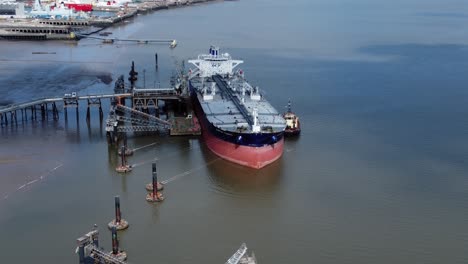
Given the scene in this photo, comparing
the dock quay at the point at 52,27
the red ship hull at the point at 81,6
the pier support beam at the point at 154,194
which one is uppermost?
the red ship hull at the point at 81,6

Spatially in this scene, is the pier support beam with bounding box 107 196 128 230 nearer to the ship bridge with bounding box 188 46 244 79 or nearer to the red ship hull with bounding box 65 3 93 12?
the ship bridge with bounding box 188 46 244 79

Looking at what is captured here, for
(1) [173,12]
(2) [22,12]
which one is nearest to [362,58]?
(2) [22,12]

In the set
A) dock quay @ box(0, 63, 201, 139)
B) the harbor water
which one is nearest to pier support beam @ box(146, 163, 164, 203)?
the harbor water

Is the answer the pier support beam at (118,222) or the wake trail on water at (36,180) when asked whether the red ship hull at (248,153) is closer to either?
the wake trail on water at (36,180)

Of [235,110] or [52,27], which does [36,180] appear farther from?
[52,27]

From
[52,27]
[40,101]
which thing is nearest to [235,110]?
[40,101]

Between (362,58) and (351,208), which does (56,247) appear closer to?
(351,208)

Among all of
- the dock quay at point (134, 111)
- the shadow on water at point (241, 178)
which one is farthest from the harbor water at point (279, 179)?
the dock quay at point (134, 111)
